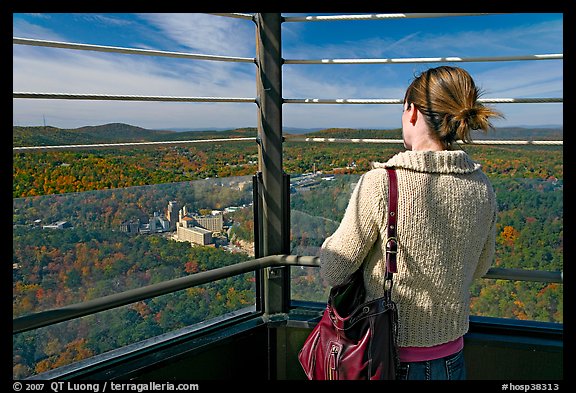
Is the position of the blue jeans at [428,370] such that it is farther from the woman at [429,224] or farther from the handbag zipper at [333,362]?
the handbag zipper at [333,362]

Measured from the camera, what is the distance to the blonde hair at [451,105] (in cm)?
170

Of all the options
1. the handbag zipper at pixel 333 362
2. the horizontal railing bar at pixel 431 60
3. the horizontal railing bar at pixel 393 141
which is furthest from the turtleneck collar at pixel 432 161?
the horizontal railing bar at pixel 431 60

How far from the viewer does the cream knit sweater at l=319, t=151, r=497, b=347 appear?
1716 mm

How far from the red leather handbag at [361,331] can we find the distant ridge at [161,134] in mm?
699

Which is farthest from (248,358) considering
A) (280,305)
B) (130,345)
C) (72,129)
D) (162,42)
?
(162,42)

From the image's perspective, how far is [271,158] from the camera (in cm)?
291

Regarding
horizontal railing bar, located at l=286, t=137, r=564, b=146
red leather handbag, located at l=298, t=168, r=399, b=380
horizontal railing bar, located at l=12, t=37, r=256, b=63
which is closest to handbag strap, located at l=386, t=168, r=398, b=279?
red leather handbag, located at l=298, t=168, r=399, b=380

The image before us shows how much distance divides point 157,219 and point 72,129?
0.54 meters

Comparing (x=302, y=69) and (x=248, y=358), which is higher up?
(x=302, y=69)

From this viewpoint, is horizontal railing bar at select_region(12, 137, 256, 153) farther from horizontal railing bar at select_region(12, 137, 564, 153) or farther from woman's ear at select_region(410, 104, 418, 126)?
woman's ear at select_region(410, 104, 418, 126)
